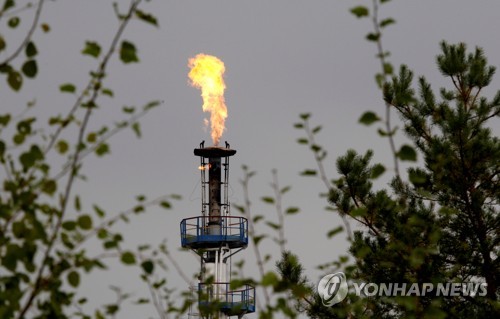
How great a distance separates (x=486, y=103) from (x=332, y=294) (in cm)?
690

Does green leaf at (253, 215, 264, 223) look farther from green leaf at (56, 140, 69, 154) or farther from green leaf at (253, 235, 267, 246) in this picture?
green leaf at (56, 140, 69, 154)

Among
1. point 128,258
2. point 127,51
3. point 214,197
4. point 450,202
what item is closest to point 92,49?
point 127,51

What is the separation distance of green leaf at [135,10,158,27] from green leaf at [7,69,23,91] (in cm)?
60

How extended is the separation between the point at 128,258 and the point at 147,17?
3.44 ft

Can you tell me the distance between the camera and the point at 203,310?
5.30 m

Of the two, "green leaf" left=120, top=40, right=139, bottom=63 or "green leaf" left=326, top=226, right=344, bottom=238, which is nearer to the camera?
"green leaf" left=120, top=40, right=139, bottom=63

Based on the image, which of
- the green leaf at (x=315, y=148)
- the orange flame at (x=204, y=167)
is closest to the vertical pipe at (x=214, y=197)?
the orange flame at (x=204, y=167)

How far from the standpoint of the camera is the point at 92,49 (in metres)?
4.27

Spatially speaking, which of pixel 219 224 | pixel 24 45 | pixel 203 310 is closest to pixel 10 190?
Result: pixel 24 45

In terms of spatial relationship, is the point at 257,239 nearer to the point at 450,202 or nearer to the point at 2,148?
→ the point at 2,148

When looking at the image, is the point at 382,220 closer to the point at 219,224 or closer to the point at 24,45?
the point at 219,224

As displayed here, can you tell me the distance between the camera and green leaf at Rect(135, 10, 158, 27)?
4199mm

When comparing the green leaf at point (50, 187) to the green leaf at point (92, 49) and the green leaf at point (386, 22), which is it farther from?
the green leaf at point (386, 22)

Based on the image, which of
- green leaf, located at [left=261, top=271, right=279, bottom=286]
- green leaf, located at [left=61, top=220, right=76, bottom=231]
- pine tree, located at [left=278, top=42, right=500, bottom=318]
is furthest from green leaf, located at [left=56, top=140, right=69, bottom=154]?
pine tree, located at [left=278, top=42, right=500, bottom=318]
